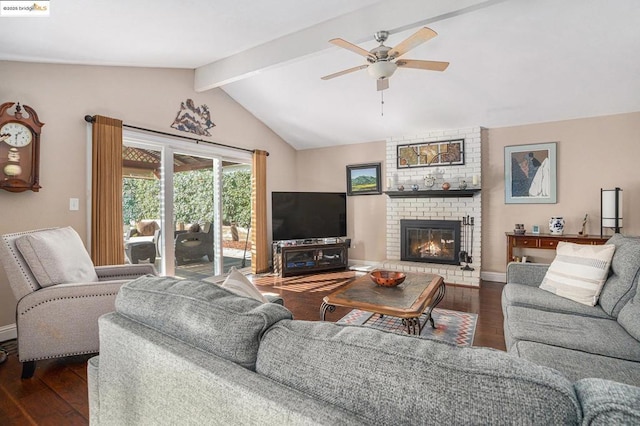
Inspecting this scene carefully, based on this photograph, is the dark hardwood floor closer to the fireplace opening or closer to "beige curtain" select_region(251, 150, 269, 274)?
the fireplace opening

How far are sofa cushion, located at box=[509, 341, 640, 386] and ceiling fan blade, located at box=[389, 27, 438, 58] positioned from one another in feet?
6.75

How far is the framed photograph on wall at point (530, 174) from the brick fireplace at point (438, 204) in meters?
0.40

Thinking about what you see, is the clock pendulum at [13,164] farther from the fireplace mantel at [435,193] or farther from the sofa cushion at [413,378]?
the fireplace mantel at [435,193]

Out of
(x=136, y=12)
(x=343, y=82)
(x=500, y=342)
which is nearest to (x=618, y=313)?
(x=500, y=342)

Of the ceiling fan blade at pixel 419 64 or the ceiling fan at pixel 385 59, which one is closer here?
the ceiling fan at pixel 385 59

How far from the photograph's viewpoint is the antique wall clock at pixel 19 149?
2.65 m

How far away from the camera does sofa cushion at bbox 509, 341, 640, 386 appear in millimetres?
1271

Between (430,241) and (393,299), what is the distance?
316 centimetres

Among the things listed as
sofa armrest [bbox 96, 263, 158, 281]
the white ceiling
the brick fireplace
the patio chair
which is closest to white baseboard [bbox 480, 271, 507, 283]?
the brick fireplace

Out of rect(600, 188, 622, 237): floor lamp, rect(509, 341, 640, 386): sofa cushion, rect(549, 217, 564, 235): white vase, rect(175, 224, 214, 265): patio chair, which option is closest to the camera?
rect(509, 341, 640, 386): sofa cushion

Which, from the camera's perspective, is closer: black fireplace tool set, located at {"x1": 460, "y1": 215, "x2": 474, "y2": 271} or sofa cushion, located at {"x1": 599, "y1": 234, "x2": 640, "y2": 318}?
sofa cushion, located at {"x1": 599, "y1": 234, "x2": 640, "y2": 318}

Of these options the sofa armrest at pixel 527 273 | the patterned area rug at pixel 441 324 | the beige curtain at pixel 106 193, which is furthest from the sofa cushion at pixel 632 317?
the beige curtain at pixel 106 193

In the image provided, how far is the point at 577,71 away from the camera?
11.6 feet

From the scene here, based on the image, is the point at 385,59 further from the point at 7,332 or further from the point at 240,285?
the point at 7,332
